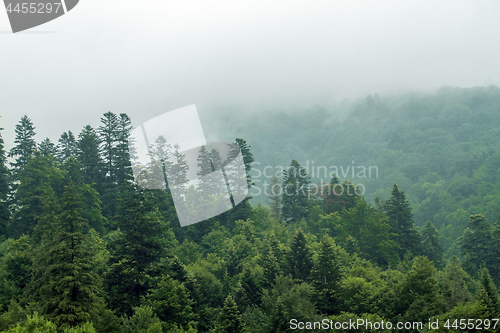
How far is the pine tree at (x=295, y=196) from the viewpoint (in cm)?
7038

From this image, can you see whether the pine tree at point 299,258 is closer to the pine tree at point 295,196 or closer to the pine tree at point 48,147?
the pine tree at point 295,196

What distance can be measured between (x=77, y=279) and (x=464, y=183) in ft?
423

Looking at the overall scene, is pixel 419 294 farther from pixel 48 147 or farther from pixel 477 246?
pixel 48 147

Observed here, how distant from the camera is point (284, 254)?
150 ft

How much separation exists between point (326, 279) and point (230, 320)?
1289cm

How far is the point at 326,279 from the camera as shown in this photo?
4050 cm

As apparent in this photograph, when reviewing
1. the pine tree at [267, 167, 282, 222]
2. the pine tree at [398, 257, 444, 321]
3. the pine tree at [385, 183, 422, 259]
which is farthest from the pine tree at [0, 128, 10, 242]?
the pine tree at [385, 183, 422, 259]

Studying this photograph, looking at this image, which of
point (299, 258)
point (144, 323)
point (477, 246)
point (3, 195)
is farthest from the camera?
point (477, 246)

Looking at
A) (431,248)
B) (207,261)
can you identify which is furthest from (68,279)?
(431,248)

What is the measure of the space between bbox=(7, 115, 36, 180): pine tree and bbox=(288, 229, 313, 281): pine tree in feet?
133

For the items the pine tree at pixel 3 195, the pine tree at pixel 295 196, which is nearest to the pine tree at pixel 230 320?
the pine tree at pixel 3 195

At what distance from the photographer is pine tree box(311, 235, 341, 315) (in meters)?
39.1

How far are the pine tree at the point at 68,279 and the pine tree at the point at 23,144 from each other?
127 ft

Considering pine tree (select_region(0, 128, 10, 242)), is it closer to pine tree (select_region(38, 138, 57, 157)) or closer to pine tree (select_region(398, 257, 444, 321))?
pine tree (select_region(38, 138, 57, 157))
